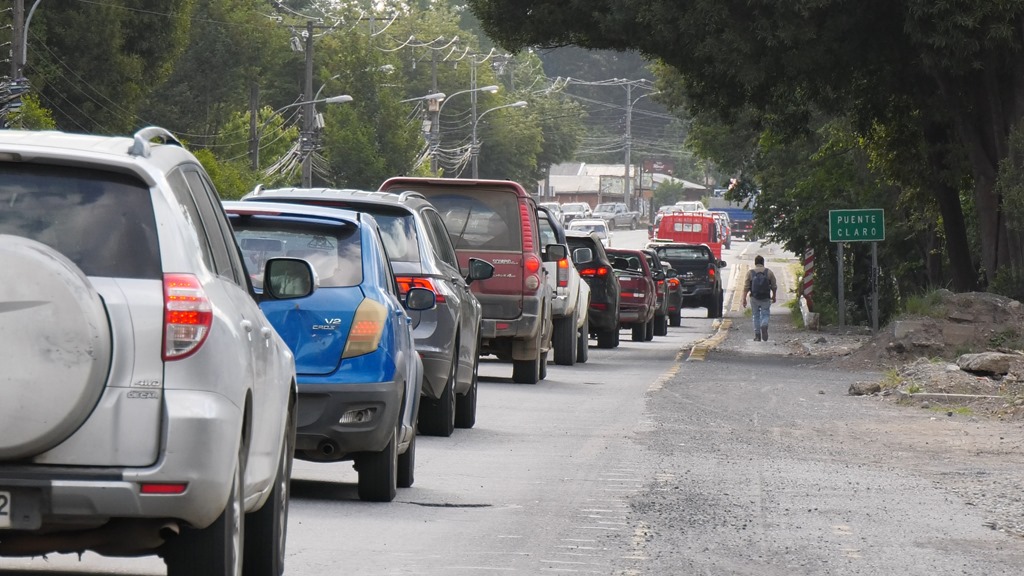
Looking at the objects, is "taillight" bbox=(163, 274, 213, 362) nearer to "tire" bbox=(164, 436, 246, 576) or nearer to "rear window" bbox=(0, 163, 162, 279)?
"rear window" bbox=(0, 163, 162, 279)

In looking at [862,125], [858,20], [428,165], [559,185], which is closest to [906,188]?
[862,125]

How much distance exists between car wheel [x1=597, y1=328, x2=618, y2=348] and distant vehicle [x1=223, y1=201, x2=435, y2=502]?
796 inches

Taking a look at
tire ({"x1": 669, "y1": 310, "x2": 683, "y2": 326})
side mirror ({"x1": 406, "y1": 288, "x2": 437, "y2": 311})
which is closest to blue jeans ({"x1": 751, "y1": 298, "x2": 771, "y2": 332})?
tire ({"x1": 669, "y1": 310, "x2": 683, "y2": 326})

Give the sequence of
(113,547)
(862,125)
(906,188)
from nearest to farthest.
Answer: (113,547)
(862,125)
(906,188)

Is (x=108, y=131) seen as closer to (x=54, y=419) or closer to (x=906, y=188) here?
(x=906, y=188)

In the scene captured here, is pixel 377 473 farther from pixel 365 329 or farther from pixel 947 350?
pixel 947 350

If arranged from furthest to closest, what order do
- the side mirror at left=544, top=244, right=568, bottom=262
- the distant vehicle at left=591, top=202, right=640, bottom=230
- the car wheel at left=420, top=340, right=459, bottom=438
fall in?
1. the distant vehicle at left=591, top=202, right=640, bottom=230
2. the side mirror at left=544, top=244, right=568, bottom=262
3. the car wheel at left=420, top=340, right=459, bottom=438

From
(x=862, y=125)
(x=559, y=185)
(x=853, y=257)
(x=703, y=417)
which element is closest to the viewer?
(x=703, y=417)

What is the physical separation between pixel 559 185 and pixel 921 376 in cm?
15898

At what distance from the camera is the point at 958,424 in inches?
686

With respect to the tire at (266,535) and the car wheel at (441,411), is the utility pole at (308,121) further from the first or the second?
the tire at (266,535)

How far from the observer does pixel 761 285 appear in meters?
35.7

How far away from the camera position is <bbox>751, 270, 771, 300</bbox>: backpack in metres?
35.7

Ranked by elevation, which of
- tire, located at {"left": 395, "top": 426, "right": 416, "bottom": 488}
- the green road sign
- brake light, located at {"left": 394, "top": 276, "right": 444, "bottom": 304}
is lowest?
tire, located at {"left": 395, "top": 426, "right": 416, "bottom": 488}
